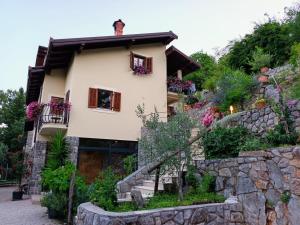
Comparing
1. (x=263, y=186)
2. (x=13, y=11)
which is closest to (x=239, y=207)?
(x=263, y=186)

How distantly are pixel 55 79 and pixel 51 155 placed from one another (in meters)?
5.49

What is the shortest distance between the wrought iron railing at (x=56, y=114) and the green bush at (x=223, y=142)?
7.11 meters

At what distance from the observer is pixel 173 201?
645 centimetres

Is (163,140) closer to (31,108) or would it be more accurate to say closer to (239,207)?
(239,207)

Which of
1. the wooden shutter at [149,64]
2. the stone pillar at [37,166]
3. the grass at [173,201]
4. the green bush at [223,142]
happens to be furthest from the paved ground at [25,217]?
the wooden shutter at [149,64]

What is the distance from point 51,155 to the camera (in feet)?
38.5

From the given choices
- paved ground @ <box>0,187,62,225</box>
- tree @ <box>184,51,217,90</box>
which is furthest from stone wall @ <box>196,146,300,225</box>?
tree @ <box>184,51,217,90</box>

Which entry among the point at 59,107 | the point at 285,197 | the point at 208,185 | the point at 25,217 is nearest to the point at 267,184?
the point at 285,197

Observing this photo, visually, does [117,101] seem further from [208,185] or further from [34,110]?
[208,185]

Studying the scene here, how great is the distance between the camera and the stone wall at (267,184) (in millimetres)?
5379

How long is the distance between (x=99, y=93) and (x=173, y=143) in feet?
25.1

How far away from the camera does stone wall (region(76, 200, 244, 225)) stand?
5.02 m

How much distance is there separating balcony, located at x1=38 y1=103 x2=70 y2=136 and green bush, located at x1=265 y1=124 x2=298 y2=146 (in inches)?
359

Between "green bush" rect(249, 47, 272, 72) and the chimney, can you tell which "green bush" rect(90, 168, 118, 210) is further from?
the chimney
